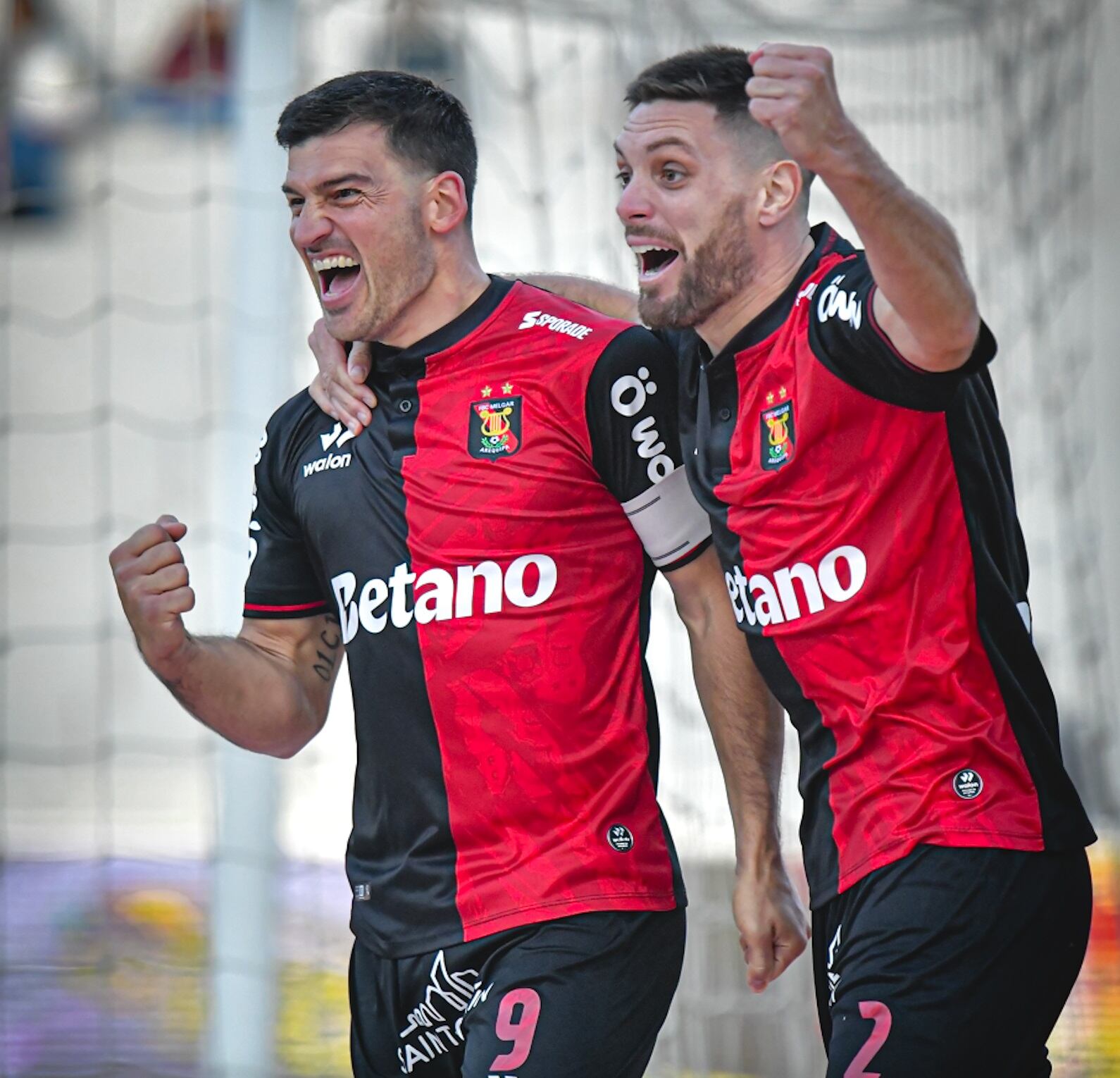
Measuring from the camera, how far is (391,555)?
2867mm

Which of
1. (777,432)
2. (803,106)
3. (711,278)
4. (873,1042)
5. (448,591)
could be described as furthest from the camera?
(448,591)

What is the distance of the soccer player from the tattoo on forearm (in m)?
0.13

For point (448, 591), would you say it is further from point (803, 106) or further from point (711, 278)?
point (803, 106)

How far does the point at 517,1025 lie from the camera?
256cm

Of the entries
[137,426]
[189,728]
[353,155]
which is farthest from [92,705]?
[353,155]

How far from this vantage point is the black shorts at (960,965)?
2.31m

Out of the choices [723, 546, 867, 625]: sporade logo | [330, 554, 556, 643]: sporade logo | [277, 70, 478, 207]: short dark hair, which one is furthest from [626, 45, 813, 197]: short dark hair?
[330, 554, 556, 643]: sporade logo

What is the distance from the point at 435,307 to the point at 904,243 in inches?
42.6

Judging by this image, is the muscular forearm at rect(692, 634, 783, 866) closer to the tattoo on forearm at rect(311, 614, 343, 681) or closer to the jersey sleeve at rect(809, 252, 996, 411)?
the jersey sleeve at rect(809, 252, 996, 411)

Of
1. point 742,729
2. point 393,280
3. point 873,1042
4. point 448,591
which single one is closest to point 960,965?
point 873,1042

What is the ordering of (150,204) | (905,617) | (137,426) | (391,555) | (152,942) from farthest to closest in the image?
(137,426), (150,204), (152,942), (391,555), (905,617)

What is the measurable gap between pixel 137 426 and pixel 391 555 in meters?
11.2

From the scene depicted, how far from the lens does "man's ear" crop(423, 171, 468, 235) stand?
9.99 ft

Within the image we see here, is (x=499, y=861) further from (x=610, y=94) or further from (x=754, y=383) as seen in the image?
(x=610, y=94)
